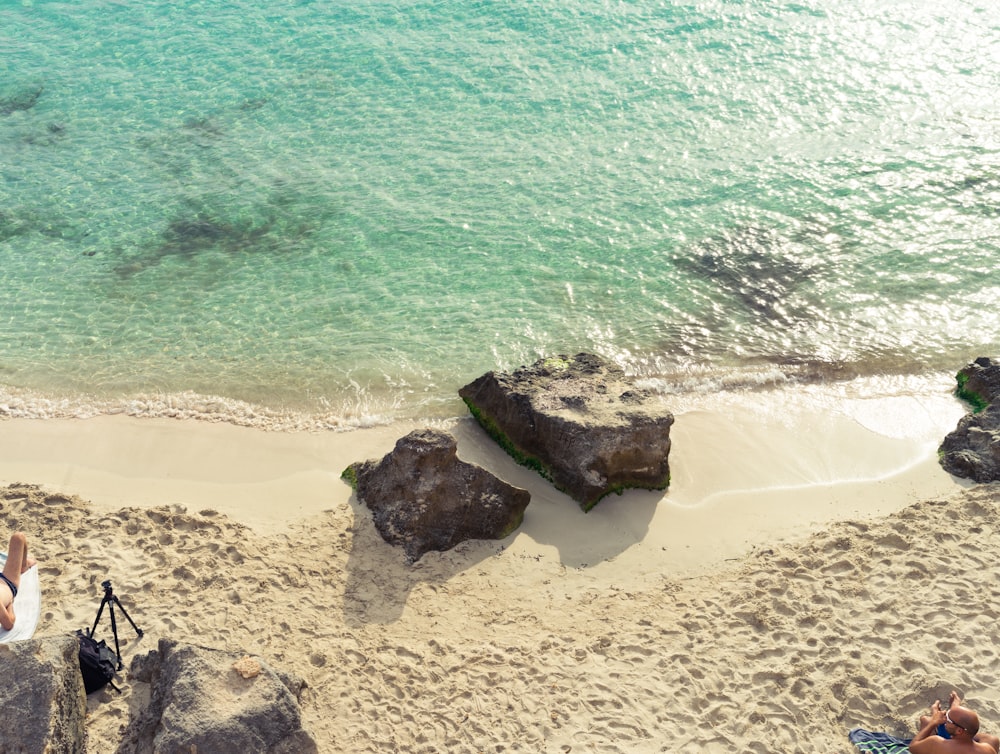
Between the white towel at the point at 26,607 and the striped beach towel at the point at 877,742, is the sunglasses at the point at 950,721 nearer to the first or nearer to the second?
the striped beach towel at the point at 877,742

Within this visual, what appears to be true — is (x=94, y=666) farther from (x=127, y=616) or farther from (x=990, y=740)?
(x=990, y=740)

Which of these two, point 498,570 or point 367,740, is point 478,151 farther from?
point 367,740

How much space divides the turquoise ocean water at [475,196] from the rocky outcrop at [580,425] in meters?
1.26

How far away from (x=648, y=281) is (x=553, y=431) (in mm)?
5231

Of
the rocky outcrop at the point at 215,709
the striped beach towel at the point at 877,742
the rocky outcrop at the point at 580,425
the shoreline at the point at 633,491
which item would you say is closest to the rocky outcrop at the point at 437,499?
the shoreline at the point at 633,491

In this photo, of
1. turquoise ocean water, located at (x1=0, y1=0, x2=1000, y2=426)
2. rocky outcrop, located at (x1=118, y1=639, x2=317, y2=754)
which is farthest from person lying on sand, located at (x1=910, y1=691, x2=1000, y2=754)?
turquoise ocean water, located at (x1=0, y1=0, x2=1000, y2=426)

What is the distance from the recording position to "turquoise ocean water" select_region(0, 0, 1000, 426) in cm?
1298

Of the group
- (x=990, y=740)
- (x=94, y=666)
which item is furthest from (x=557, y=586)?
(x=94, y=666)

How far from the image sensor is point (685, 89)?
64.7ft

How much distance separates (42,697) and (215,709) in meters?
1.32

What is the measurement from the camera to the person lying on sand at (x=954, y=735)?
661 centimetres

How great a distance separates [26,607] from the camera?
25.7ft

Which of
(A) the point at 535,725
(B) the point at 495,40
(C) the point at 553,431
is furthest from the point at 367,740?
(B) the point at 495,40

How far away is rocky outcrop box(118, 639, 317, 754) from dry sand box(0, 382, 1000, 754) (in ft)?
1.41
